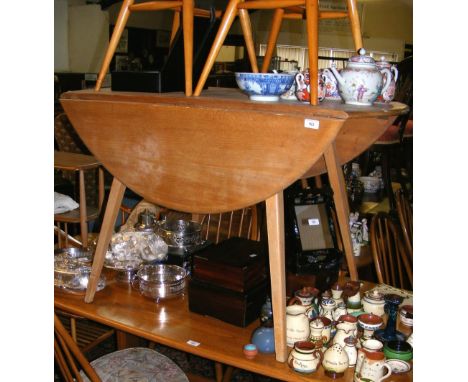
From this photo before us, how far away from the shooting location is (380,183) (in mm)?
4402

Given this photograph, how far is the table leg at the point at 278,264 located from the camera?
1.38 m

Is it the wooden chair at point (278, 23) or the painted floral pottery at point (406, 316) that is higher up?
the wooden chair at point (278, 23)

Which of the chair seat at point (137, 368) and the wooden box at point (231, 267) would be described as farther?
the chair seat at point (137, 368)

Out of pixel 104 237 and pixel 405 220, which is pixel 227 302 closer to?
pixel 104 237

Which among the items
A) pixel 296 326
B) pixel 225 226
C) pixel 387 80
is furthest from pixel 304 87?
pixel 225 226

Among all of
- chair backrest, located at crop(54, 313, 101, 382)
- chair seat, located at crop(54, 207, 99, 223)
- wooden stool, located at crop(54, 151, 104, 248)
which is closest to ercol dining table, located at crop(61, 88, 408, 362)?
chair backrest, located at crop(54, 313, 101, 382)

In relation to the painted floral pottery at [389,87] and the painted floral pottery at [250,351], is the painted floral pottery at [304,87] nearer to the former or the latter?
the painted floral pottery at [389,87]

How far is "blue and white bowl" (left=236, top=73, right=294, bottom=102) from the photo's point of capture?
1363 mm

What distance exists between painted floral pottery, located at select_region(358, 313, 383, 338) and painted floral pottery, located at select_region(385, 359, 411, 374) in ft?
0.40

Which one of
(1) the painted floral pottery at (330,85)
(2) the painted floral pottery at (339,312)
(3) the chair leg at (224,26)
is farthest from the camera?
(2) the painted floral pottery at (339,312)

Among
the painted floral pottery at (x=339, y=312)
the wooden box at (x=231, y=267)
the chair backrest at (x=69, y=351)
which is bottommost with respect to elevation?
the chair backrest at (x=69, y=351)

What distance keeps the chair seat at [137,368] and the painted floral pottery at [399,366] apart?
2.27 feet

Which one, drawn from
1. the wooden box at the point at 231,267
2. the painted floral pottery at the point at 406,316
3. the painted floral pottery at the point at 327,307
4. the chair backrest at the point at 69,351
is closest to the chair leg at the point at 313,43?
the wooden box at the point at 231,267
